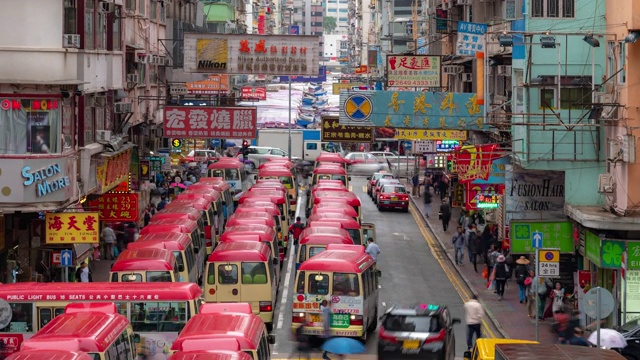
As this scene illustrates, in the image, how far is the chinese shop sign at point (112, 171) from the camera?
3662 cm

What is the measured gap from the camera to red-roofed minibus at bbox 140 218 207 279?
111 ft

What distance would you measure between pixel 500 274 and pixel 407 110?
585 cm

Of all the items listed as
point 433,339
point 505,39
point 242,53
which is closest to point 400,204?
point 242,53

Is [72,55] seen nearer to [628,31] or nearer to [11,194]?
[11,194]

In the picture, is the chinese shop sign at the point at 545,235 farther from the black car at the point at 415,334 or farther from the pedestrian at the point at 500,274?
the black car at the point at 415,334

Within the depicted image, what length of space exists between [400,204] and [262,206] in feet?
53.0

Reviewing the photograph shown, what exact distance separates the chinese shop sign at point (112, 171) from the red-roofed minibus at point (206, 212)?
1971mm

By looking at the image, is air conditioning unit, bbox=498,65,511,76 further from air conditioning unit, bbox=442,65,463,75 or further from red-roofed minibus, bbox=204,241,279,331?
red-roofed minibus, bbox=204,241,279,331

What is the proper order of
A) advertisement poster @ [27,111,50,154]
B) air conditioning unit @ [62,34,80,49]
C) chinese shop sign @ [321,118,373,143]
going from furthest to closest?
1. chinese shop sign @ [321,118,373,143]
2. air conditioning unit @ [62,34,80,49]
3. advertisement poster @ [27,111,50,154]

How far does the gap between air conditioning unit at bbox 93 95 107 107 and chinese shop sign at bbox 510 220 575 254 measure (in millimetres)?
14052

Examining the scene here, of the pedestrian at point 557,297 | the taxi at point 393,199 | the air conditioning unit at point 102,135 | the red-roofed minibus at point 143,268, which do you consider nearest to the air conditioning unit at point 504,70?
the taxi at point 393,199

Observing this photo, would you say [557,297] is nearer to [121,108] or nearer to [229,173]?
[121,108]

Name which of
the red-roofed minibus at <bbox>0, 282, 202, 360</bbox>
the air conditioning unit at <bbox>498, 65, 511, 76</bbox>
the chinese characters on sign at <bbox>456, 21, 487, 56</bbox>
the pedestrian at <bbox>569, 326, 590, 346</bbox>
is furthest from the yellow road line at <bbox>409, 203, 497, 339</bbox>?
the red-roofed minibus at <bbox>0, 282, 202, 360</bbox>

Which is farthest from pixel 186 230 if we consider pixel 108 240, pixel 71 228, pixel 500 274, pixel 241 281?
pixel 500 274
